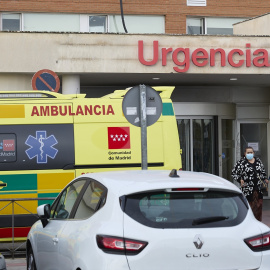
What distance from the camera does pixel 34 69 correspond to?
59.4 feet

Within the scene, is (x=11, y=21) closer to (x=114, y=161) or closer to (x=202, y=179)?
(x=114, y=161)

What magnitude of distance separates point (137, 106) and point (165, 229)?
4765 mm

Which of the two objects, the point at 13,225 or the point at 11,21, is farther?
the point at 11,21

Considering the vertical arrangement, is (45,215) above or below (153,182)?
below

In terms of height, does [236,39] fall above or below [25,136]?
above

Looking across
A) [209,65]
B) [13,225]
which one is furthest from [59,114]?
[209,65]

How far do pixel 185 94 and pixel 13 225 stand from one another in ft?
35.9

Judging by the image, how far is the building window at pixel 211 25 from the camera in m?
26.0

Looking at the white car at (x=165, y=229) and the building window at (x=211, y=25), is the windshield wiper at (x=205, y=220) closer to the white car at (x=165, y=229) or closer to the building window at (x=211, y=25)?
the white car at (x=165, y=229)

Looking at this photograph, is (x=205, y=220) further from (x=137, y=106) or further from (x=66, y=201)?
(x=137, y=106)

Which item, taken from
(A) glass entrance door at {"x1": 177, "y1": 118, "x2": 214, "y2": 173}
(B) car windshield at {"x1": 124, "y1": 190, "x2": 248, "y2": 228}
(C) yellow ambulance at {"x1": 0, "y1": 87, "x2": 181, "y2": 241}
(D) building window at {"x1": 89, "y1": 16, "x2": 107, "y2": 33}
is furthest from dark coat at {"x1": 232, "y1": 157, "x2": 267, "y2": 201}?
(D) building window at {"x1": 89, "y1": 16, "x2": 107, "y2": 33}

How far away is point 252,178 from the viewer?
14.4 m

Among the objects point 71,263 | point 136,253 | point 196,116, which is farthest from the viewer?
point 196,116

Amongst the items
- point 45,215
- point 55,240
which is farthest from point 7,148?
point 55,240
